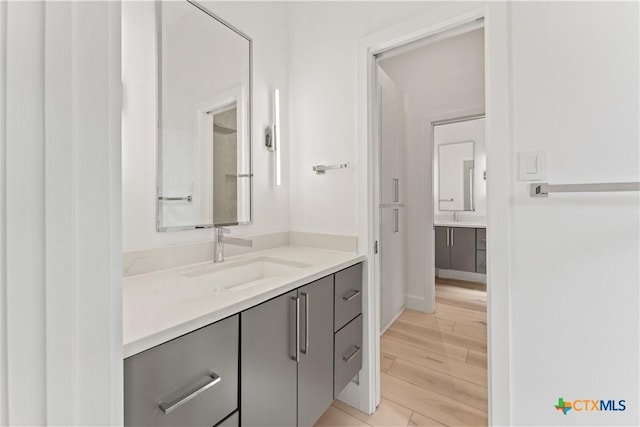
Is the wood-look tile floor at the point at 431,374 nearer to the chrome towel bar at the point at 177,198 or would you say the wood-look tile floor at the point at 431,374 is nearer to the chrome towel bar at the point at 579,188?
the chrome towel bar at the point at 579,188

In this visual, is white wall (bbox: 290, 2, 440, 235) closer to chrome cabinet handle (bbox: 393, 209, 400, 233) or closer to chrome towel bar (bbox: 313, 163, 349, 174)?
chrome towel bar (bbox: 313, 163, 349, 174)

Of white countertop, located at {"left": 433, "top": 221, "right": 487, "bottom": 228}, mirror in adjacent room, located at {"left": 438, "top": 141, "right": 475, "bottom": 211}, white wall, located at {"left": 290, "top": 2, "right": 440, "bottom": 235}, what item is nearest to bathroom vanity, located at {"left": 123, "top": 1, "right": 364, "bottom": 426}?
white wall, located at {"left": 290, "top": 2, "right": 440, "bottom": 235}

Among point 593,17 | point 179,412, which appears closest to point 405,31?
point 593,17

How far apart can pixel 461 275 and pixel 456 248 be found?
0.39m

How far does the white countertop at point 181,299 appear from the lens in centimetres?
68

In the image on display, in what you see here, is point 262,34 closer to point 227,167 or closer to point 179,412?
point 227,167

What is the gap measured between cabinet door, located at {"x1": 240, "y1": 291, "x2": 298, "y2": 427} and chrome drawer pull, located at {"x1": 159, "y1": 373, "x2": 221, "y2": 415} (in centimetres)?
10

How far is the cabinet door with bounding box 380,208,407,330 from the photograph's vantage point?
238 centimetres

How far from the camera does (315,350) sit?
121 cm

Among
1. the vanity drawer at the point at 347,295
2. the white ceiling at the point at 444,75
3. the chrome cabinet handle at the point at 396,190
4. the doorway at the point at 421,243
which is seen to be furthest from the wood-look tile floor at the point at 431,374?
the white ceiling at the point at 444,75

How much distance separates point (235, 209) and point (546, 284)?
1.50m

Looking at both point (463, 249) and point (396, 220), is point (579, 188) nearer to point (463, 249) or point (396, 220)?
point (396, 220)

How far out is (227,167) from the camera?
61.5 inches

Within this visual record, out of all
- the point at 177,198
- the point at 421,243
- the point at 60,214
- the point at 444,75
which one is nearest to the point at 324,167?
the point at 177,198
